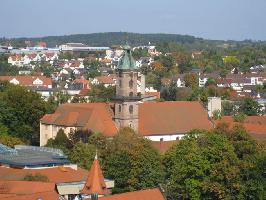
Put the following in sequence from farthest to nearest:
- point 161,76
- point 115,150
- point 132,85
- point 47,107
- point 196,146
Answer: point 161,76 < point 47,107 < point 132,85 < point 115,150 < point 196,146

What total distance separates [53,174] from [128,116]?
18486 mm

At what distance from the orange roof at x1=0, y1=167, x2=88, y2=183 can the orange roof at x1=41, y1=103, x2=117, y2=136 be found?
14.8m

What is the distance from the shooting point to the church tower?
223 ft

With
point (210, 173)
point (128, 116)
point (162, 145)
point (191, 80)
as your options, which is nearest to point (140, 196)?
point (210, 173)

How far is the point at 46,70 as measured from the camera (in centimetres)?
18812

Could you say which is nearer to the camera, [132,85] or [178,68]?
[132,85]

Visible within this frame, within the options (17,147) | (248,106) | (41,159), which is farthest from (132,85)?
(248,106)

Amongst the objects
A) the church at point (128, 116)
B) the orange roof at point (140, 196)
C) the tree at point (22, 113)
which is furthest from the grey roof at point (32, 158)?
the tree at point (22, 113)

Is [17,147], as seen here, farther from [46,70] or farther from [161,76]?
[46,70]

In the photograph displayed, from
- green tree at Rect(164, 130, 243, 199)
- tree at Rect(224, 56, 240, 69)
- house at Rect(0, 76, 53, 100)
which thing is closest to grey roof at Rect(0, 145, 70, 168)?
green tree at Rect(164, 130, 243, 199)

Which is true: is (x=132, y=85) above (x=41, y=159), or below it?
above

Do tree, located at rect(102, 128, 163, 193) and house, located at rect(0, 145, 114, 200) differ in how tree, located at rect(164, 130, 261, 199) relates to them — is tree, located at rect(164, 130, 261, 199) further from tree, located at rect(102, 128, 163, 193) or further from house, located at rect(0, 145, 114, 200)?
house, located at rect(0, 145, 114, 200)

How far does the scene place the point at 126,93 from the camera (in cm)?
6819

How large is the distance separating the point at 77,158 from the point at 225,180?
14.4 metres
